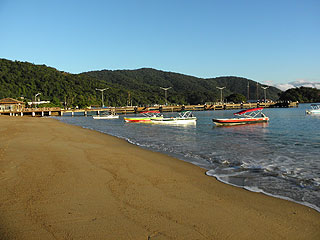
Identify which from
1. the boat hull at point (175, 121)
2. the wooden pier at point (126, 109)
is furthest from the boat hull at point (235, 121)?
the wooden pier at point (126, 109)

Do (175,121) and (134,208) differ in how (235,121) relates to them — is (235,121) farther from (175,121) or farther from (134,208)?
(134,208)

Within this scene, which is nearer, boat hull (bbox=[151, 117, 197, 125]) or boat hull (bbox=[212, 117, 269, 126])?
boat hull (bbox=[212, 117, 269, 126])

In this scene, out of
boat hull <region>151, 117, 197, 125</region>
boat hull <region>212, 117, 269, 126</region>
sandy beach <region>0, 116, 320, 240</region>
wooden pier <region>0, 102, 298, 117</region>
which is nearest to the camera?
sandy beach <region>0, 116, 320, 240</region>

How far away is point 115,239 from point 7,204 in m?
2.75

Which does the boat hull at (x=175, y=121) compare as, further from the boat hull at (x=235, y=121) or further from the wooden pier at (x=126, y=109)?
the wooden pier at (x=126, y=109)

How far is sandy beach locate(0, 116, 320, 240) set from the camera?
4621mm

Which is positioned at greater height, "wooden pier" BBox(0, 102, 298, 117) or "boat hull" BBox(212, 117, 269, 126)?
"wooden pier" BBox(0, 102, 298, 117)

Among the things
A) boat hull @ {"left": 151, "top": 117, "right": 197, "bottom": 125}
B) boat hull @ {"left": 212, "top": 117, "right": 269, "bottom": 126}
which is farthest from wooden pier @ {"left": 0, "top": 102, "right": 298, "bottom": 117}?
boat hull @ {"left": 212, "top": 117, "right": 269, "bottom": 126}

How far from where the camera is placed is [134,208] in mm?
5684

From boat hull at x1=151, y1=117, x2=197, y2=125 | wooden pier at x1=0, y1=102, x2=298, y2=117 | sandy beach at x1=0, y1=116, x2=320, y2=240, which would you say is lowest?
boat hull at x1=151, y1=117, x2=197, y2=125

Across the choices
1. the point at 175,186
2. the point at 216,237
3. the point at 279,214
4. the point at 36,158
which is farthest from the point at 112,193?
the point at 36,158

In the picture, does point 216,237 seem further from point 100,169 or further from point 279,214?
point 100,169

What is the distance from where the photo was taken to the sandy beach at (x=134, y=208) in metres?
4.62

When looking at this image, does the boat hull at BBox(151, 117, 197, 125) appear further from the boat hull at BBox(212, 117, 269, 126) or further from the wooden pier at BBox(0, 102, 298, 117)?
the wooden pier at BBox(0, 102, 298, 117)
